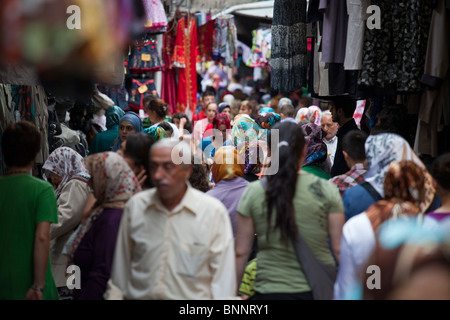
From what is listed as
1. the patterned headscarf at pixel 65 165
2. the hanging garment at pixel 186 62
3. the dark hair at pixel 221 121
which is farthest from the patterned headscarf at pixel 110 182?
the hanging garment at pixel 186 62

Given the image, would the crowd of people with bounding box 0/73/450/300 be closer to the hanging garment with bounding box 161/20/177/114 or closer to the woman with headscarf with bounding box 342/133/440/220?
the woman with headscarf with bounding box 342/133/440/220

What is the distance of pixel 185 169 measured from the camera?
4074mm

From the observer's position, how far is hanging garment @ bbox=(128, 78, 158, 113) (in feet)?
40.2

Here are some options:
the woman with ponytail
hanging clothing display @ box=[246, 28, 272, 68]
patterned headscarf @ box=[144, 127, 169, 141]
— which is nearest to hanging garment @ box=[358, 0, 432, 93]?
the woman with ponytail

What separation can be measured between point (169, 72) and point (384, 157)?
9853 mm

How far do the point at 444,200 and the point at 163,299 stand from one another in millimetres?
1762

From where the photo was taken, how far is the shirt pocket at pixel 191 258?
392 centimetres

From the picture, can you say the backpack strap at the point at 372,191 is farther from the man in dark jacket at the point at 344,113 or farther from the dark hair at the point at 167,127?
the dark hair at the point at 167,127

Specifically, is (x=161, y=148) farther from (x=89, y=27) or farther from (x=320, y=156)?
(x=320, y=156)

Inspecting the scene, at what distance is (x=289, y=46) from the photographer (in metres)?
7.94

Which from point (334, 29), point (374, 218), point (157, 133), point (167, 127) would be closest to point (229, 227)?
point (374, 218)

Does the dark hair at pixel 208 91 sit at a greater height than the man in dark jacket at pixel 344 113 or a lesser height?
lesser

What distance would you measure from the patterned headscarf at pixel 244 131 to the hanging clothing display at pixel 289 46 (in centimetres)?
49

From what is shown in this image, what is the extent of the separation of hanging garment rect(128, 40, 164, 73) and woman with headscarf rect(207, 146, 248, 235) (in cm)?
686
